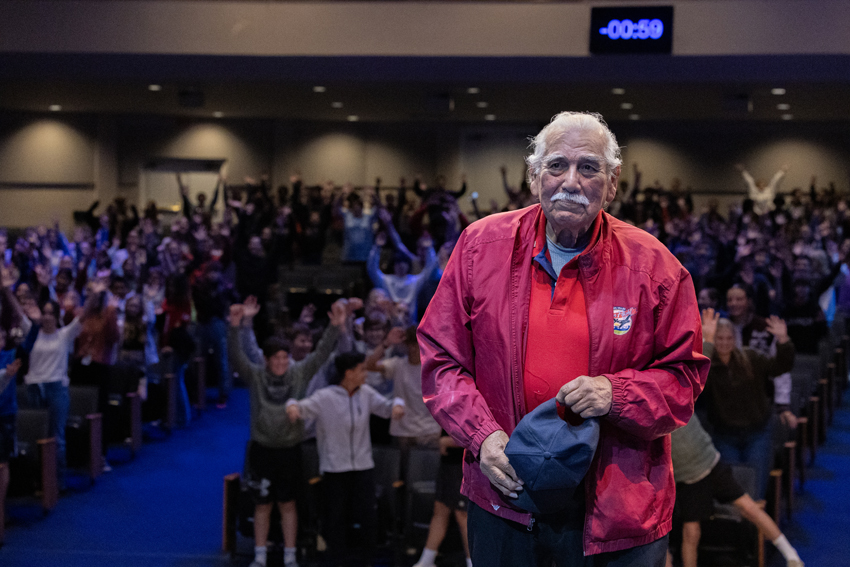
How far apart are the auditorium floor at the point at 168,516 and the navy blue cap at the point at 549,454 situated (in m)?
4.22

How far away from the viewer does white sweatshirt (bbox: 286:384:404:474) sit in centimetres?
517

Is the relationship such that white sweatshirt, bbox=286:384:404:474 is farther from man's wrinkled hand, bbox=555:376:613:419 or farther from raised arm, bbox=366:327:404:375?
man's wrinkled hand, bbox=555:376:613:419

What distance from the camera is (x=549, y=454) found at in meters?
1.65

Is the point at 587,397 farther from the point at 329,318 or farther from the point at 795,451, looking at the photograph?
the point at 329,318

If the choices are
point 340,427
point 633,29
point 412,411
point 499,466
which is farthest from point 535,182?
point 633,29

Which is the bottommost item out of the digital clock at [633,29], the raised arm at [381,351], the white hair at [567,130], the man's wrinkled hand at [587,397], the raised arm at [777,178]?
the raised arm at [381,351]

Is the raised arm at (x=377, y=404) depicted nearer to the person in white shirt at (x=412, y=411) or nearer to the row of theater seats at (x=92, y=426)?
the person in white shirt at (x=412, y=411)

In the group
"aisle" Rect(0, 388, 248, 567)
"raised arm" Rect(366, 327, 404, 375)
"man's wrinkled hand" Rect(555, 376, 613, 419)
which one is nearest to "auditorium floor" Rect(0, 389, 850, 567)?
"aisle" Rect(0, 388, 248, 567)

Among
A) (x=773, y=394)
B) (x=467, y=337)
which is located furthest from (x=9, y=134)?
(x=467, y=337)

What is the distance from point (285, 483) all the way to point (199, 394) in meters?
3.97

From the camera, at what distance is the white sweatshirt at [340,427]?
17.0ft

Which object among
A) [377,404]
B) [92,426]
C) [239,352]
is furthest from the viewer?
[92,426]

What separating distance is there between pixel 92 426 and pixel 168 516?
1.08m

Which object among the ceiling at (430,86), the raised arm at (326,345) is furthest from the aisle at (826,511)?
the ceiling at (430,86)
